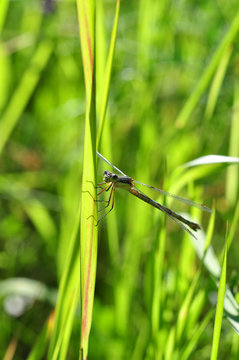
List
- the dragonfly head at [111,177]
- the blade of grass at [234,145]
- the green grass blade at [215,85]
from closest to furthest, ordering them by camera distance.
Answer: the dragonfly head at [111,177], the green grass blade at [215,85], the blade of grass at [234,145]

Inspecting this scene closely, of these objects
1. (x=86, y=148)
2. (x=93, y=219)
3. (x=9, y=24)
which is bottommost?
(x=93, y=219)

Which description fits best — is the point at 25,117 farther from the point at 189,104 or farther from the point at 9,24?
the point at 189,104

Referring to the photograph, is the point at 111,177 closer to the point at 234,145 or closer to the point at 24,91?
the point at 234,145

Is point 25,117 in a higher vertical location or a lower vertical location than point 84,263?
higher

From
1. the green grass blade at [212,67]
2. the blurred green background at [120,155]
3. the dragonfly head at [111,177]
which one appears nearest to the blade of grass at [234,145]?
the blurred green background at [120,155]

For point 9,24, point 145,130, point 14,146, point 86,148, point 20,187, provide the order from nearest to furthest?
point 86,148 < point 145,130 < point 20,187 < point 14,146 < point 9,24

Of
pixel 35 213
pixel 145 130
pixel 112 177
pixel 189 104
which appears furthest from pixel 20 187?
pixel 112 177

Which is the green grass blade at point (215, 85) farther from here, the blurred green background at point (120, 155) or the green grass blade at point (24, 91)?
the green grass blade at point (24, 91)

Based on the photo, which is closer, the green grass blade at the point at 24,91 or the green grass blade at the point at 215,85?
the green grass blade at the point at 215,85
